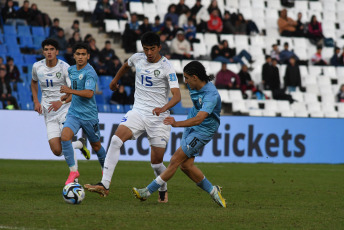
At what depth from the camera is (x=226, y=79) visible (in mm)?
23172

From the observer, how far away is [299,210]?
358 inches

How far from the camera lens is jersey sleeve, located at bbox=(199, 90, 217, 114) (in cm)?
884

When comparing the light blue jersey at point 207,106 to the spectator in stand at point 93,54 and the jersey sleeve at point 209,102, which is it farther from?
the spectator in stand at point 93,54

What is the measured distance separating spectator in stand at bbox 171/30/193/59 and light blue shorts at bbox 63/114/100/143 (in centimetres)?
1235

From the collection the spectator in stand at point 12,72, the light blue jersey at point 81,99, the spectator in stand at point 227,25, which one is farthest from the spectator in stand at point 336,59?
the light blue jersey at point 81,99

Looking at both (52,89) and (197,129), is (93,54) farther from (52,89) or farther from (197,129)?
(197,129)

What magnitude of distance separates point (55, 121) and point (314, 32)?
1798 cm

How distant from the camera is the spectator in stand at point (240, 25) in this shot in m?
26.1

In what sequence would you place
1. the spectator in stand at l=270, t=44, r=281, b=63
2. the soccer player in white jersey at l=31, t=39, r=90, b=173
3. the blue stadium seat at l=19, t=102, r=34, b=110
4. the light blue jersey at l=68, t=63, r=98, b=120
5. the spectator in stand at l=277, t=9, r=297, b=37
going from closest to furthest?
the light blue jersey at l=68, t=63, r=98, b=120 < the soccer player in white jersey at l=31, t=39, r=90, b=173 < the blue stadium seat at l=19, t=102, r=34, b=110 < the spectator in stand at l=270, t=44, r=281, b=63 < the spectator in stand at l=277, t=9, r=297, b=37

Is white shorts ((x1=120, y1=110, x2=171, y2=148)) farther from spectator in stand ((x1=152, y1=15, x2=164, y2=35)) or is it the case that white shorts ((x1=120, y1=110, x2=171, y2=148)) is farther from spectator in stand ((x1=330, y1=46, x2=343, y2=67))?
spectator in stand ((x1=330, y1=46, x2=343, y2=67))

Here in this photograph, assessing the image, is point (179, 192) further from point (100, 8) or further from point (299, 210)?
point (100, 8)

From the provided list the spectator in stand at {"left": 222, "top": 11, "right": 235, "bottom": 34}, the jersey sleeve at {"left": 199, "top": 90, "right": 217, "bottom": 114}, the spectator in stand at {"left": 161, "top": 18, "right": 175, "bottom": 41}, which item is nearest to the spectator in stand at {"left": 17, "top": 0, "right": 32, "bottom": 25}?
the spectator in stand at {"left": 161, "top": 18, "right": 175, "bottom": 41}

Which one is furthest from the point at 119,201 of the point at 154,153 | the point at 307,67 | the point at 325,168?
the point at 307,67

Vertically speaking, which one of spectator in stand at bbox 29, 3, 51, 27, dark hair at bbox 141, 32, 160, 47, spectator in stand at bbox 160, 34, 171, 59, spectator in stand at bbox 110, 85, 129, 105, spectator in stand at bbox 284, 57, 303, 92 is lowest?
spectator in stand at bbox 284, 57, 303, 92
